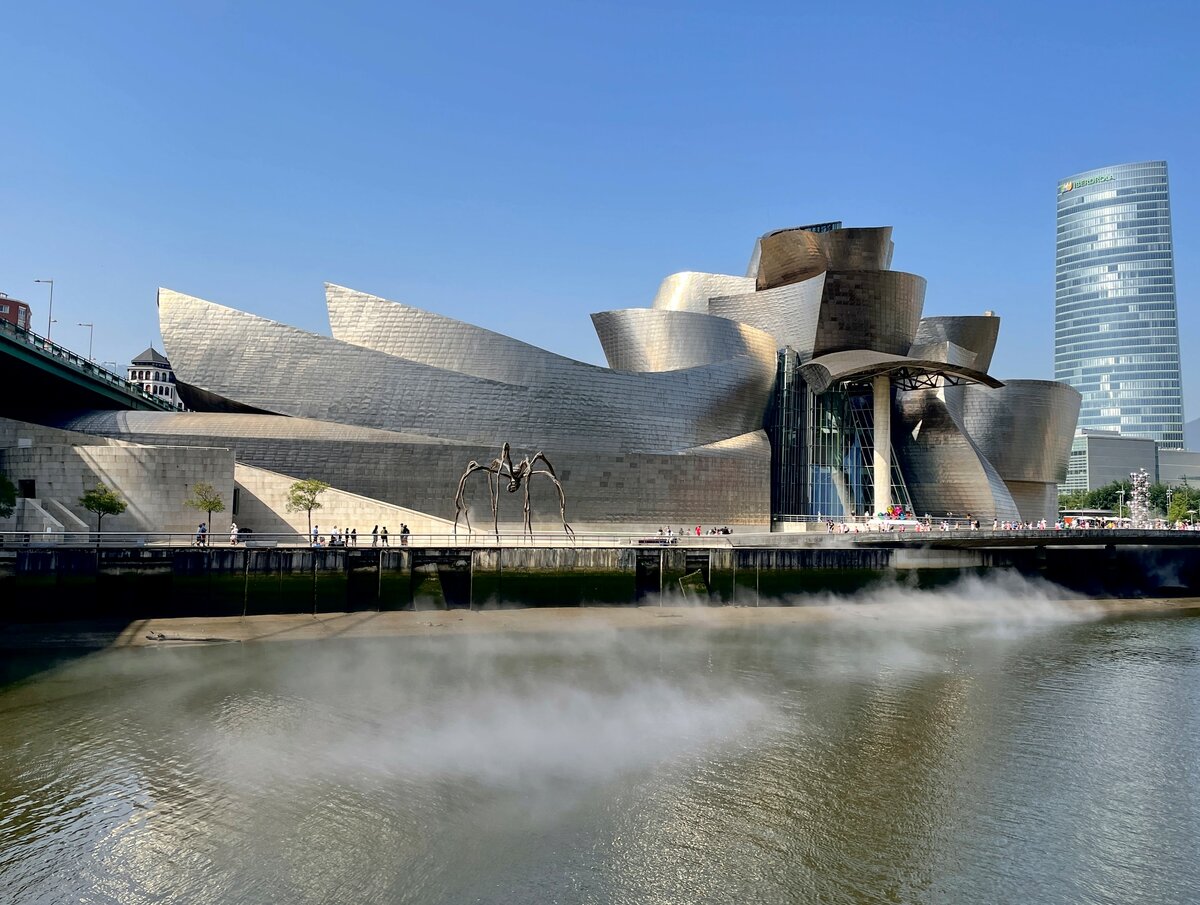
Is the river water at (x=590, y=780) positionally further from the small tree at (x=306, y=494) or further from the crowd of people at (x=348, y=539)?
the small tree at (x=306, y=494)

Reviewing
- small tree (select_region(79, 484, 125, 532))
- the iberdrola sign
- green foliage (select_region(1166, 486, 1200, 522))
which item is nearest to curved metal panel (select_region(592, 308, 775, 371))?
small tree (select_region(79, 484, 125, 532))

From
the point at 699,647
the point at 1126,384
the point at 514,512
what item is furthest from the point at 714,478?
the point at 1126,384

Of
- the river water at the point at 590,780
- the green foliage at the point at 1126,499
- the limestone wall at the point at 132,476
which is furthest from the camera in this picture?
the green foliage at the point at 1126,499

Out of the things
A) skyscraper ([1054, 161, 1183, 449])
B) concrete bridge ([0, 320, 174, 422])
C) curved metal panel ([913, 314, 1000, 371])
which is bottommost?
concrete bridge ([0, 320, 174, 422])

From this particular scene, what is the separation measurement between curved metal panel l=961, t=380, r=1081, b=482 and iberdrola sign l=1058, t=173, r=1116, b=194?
6211 inches

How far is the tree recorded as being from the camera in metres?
25.5

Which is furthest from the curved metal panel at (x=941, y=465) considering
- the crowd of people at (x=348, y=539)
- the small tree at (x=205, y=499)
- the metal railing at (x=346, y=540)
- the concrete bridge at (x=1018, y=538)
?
the small tree at (x=205, y=499)

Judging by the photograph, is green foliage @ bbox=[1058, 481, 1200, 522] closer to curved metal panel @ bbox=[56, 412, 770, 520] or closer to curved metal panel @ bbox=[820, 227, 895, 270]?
curved metal panel @ bbox=[820, 227, 895, 270]

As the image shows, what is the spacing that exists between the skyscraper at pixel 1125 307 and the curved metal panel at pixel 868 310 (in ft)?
487

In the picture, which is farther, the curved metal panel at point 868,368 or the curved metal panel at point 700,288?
the curved metal panel at point 700,288

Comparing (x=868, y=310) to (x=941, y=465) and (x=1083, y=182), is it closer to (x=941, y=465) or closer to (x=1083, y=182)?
(x=941, y=465)

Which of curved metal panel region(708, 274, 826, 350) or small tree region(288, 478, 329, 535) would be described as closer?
small tree region(288, 478, 329, 535)

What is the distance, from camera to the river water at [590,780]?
28.7 feet

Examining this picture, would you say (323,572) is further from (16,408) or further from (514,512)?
(16,408)
